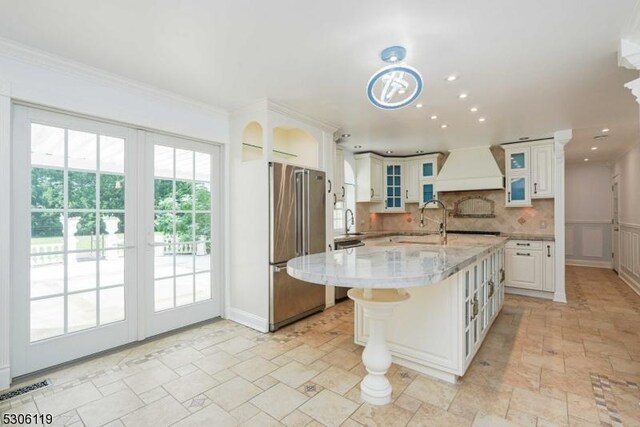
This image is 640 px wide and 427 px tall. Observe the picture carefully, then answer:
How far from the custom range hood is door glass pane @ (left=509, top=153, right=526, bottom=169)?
237 millimetres

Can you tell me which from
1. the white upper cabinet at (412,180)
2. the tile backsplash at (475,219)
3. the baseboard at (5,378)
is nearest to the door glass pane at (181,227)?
the baseboard at (5,378)

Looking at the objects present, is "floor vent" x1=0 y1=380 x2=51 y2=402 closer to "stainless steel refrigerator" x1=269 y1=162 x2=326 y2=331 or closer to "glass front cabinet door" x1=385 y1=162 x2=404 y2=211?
"stainless steel refrigerator" x1=269 y1=162 x2=326 y2=331

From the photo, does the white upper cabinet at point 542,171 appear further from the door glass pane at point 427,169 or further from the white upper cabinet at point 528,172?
the door glass pane at point 427,169

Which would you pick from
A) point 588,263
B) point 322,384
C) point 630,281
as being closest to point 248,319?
point 322,384

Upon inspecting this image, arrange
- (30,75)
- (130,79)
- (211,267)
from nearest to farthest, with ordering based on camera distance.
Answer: (30,75)
(130,79)
(211,267)

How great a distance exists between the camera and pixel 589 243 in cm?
715

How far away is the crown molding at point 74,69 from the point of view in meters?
Answer: 2.21

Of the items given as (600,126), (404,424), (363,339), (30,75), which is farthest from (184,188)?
(600,126)

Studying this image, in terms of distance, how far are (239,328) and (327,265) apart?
79.5 inches

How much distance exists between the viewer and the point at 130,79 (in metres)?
2.75

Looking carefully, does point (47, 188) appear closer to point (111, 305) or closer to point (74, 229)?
point (74, 229)

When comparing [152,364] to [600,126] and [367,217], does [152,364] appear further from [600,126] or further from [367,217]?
[600,126]

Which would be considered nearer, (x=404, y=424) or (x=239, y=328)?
(x=404, y=424)

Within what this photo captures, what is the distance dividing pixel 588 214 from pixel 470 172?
14.0ft
